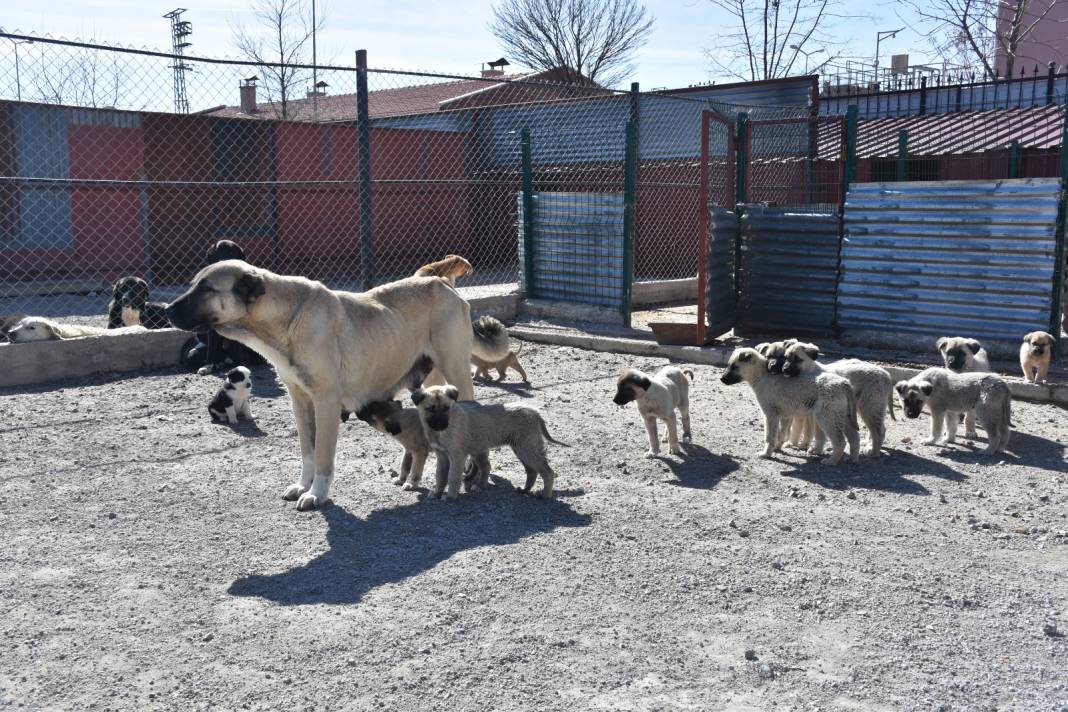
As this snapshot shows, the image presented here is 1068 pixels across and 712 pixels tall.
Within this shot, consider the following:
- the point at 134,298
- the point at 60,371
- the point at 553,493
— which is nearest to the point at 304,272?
the point at 134,298

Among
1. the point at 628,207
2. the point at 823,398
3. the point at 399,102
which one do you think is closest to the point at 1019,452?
the point at 823,398

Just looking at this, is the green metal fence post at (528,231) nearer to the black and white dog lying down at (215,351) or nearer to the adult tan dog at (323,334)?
the black and white dog lying down at (215,351)

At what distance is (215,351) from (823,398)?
6434mm

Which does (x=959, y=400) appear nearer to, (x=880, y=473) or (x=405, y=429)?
(x=880, y=473)

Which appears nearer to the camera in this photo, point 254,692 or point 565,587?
point 254,692

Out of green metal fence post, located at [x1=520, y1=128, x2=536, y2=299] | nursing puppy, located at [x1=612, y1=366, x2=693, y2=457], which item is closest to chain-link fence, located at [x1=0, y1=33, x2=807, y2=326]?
green metal fence post, located at [x1=520, y1=128, x2=536, y2=299]

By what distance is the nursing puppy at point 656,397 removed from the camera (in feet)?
23.0

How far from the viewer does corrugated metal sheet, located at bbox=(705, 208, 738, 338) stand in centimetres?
1155

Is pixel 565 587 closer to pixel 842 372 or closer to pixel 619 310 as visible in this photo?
pixel 842 372

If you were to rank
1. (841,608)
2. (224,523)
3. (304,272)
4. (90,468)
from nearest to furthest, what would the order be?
(841,608) → (224,523) → (90,468) → (304,272)

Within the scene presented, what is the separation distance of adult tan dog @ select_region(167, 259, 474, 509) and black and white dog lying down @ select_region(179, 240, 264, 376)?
13.9 feet

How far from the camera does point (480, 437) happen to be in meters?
6.23

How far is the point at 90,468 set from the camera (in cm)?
696

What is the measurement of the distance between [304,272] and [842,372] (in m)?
15.3
